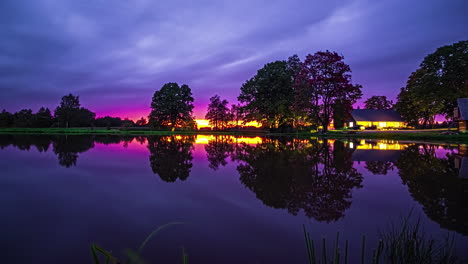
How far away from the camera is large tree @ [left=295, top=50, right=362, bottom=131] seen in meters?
37.5

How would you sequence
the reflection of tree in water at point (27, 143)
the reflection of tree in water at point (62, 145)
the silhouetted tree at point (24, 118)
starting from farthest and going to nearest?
the silhouetted tree at point (24, 118) → the reflection of tree in water at point (27, 143) → the reflection of tree in water at point (62, 145)

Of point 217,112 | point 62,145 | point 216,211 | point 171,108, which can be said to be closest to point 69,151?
point 62,145

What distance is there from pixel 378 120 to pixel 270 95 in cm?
4081

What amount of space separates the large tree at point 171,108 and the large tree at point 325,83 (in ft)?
125

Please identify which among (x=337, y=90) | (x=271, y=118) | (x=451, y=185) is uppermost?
(x=337, y=90)

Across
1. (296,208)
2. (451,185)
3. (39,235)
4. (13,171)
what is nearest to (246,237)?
(296,208)

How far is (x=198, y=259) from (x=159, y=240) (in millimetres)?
875

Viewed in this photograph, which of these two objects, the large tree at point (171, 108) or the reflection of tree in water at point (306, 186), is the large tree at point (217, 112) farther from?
the reflection of tree in water at point (306, 186)

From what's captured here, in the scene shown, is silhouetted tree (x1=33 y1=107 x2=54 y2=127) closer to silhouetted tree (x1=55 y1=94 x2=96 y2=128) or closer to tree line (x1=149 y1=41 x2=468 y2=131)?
silhouetted tree (x1=55 y1=94 x2=96 y2=128)

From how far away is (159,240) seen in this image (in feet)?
12.3

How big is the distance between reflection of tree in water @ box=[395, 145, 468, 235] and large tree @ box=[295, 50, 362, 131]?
1123 inches

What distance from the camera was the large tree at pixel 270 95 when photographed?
155 feet

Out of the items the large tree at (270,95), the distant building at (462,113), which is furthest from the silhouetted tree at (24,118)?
the distant building at (462,113)

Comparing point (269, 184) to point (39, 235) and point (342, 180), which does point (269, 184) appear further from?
point (39, 235)
